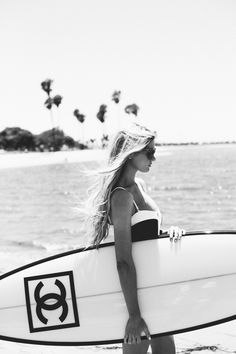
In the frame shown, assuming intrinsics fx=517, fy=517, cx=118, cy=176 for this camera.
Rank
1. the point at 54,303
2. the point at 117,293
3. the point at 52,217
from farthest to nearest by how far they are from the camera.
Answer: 1. the point at 52,217
2. the point at 54,303
3. the point at 117,293

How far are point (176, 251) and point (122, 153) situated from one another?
0.64 m

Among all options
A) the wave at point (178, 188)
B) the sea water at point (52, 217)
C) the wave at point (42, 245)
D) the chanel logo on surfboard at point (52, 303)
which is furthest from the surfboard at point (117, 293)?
the wave at point (178, 188)

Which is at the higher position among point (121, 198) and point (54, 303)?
point (121, 198)

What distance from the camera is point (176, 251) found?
2.61 m

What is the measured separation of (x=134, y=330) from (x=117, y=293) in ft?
0.88

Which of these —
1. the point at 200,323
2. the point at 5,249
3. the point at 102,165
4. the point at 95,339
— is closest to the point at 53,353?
the point at 95,339

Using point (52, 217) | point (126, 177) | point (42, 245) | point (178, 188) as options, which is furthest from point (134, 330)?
point (178, 188)

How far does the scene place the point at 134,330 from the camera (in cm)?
230

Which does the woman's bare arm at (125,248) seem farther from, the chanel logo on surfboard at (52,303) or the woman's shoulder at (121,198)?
the chanel logo on surfboard at (52,303)

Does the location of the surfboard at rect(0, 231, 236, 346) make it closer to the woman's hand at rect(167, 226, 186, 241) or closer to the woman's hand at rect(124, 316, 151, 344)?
the woman's hand at rect(167, 226, 186, 241)

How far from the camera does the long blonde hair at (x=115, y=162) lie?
227 cm

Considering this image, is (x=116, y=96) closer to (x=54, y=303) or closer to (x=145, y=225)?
(x=54, y=303)

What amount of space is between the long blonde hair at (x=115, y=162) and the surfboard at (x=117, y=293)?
0.95 feet

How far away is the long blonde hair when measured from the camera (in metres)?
2.27
